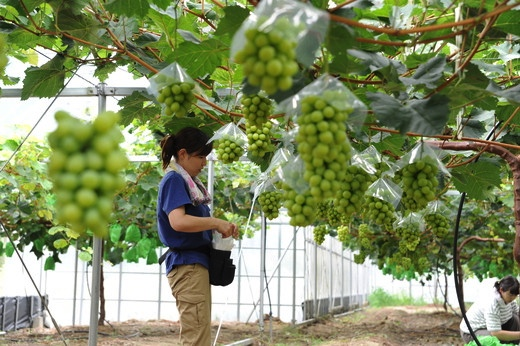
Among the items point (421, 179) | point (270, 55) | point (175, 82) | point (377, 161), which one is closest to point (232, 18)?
point (175, 82)

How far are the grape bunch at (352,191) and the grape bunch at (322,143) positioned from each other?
513mm

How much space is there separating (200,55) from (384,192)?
76 centimetres

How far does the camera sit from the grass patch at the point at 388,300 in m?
27.3

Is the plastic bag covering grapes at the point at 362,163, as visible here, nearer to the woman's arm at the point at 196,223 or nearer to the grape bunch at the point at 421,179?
the grape bunch at the point at 421,179

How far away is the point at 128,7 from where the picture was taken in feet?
6.03

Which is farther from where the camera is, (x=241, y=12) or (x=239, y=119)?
(x=239, y=119)

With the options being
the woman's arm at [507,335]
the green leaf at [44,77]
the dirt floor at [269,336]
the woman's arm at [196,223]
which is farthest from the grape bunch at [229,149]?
the dirt floor at [269,336]

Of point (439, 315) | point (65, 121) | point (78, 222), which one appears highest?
point (65, 121)

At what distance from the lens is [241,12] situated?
1466 millimetres

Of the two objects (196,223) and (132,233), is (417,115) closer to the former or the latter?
(196,223)

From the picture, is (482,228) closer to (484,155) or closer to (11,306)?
(11,306)

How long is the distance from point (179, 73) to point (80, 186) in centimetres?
88

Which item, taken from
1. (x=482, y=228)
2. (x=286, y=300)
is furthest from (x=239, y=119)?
(x=286, y=300)

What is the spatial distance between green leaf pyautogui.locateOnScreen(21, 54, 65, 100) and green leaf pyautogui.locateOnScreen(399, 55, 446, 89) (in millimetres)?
1362
